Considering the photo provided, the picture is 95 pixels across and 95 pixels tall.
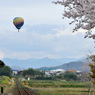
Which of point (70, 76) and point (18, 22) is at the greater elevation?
point (18, 22)

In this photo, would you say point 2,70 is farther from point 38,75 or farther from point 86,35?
point 86,35

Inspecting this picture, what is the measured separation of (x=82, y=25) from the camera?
11961 millimetres

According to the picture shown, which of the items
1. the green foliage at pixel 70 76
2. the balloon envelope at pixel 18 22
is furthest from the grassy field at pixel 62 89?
the green foliage at pixel 70 76

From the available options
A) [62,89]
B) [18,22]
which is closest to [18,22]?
[18,22]

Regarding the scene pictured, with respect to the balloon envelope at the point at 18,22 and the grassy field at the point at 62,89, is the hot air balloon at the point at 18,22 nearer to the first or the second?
the balloon envelope at the point at 18,22

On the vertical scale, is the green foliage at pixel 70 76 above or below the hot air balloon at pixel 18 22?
below

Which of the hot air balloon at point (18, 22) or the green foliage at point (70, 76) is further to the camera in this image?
the green foliage at point (70, 76)

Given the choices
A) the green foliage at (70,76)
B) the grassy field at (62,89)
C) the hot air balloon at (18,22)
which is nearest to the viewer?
the grassy field at (62,89)

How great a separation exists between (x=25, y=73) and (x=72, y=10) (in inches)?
5864

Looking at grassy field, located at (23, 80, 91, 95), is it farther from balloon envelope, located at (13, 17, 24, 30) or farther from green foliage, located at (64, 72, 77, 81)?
→ green foliage, located at (64, 72, 77, 81)

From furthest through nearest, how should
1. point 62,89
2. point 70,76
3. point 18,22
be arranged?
point 70,76
point 18,22
point 62,89

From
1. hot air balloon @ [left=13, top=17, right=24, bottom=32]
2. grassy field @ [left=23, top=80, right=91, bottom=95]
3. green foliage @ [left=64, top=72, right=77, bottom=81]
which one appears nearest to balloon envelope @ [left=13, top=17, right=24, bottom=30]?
hot air balloon @ [left=13, top=17, right=24, bottom=32]

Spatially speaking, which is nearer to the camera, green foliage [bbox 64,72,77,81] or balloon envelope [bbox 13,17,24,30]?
balloon envelope [bbox 13,17,24,30]

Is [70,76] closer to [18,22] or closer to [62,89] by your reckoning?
[62,89]
